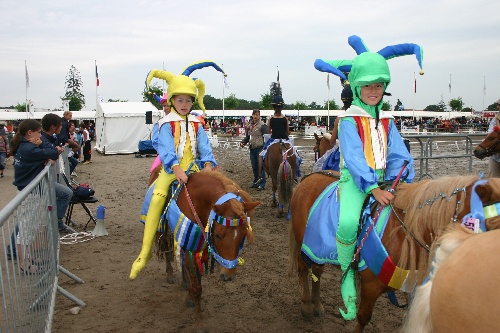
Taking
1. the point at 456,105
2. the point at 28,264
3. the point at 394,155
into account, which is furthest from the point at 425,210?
the point at 456,105

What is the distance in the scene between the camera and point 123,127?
2314 cm

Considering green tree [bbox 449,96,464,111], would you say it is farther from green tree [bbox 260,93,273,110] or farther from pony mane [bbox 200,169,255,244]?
pony mane [bbox 200,169,255,244]

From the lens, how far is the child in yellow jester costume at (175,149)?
438 centimetres

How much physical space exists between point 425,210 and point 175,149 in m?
2.78

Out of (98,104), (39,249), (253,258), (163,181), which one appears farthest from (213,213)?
(98,104)

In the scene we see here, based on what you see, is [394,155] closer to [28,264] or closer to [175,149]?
[175,149]

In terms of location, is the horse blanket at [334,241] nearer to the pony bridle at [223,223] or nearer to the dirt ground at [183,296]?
the pony bridle at [223,223]

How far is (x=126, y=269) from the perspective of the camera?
5816 millimetres

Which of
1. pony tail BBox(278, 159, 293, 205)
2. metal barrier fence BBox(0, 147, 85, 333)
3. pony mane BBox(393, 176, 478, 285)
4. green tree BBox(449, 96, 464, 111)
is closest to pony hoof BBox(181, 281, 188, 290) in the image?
metal barrier fence BBox(0, 147, 85, 333)

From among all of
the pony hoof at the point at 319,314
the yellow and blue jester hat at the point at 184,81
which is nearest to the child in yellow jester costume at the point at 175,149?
the yellow and blue jester hat at the point at 184,81

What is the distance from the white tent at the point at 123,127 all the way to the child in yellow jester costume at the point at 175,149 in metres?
18.6

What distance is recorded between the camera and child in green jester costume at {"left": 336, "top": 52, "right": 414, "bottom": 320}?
3081 millimetres

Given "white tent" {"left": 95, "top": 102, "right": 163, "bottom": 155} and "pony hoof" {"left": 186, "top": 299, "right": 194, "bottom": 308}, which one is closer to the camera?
"pony hoof" {"left": 186, "top": 299, "right": 194, "bottom": 308}

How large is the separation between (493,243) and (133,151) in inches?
932
